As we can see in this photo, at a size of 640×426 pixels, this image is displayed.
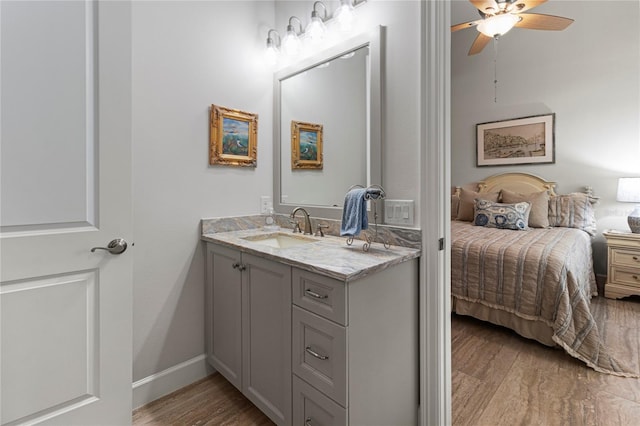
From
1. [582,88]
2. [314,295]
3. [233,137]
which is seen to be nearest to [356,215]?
[314,295]

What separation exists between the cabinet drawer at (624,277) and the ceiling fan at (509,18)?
8.43 feet

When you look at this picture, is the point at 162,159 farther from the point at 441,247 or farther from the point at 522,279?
the point at 522,279

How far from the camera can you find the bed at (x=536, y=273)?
2.16 metres

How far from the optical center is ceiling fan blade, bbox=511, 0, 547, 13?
2.54m

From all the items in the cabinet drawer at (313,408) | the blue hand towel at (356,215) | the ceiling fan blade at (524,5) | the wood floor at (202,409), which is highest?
the ceiling fan blade at (524,5)

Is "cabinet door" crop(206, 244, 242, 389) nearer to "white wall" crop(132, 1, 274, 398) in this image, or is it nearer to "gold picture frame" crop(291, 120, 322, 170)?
"white wall" crop(132, 1, 274, 398)

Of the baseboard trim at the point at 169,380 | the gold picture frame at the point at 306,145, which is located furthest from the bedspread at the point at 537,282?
the baseboard trim at the point at 169,380

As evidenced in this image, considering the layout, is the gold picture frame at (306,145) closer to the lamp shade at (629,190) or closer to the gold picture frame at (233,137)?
the gold picture frame at (233,137)

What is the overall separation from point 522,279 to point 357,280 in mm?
1938

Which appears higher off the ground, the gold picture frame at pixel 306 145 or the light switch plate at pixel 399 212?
the gold picture frame at pixel 306 145

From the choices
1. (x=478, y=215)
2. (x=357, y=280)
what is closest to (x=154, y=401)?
(x=357, y=280)

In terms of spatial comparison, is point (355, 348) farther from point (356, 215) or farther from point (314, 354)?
point (356, 215)

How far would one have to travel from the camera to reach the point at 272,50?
7.21ft

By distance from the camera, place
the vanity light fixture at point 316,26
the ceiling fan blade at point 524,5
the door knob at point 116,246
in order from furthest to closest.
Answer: the ceiling fan blade at point 524,5 < the vanity light fixture at point 316,26 < the door knob at point 116,246
